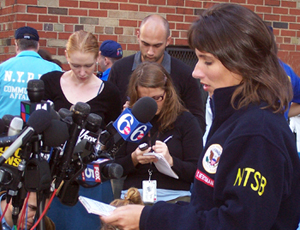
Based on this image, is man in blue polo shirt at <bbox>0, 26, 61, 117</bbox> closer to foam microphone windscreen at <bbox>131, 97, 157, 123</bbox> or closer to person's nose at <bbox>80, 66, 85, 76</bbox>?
person's nose at <bbox>80, 66, 85, 76</bbox>

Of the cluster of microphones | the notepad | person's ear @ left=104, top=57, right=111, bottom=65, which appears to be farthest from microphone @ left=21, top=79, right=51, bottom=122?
person's ear @ left=104, top=57, right=111, bottom=65

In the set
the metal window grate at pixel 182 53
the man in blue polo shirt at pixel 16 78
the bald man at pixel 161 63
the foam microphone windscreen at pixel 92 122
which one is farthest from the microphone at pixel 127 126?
the metal window grate at pixel 182 53

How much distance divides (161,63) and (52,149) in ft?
7.11

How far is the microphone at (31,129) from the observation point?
1.33 metres

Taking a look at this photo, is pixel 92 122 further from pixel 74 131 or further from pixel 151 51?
pixel 151 51

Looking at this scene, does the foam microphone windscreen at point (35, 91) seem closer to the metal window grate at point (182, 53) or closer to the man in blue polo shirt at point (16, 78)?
the man in blue polo shirt at point (16, 78)

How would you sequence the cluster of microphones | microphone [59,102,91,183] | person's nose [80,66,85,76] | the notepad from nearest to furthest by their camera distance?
1. the cluster of microphones
2. microphone [59,102,91,183]
3. the notepad
4. person's nose [80,66,85,76]

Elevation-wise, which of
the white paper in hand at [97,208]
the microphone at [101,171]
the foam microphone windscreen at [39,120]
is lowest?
the white paper in hand at [97,208]

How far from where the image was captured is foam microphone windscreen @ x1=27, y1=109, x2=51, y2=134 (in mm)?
1394

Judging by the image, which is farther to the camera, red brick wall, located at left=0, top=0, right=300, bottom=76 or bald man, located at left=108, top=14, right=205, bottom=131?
red brick wall, located at left=0, top=0, right=300, bottom=76

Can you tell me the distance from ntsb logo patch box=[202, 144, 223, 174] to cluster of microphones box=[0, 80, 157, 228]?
0.36 meters

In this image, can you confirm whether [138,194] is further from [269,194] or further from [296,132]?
[296,132]

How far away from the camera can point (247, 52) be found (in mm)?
1483

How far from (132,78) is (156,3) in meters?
2.60
